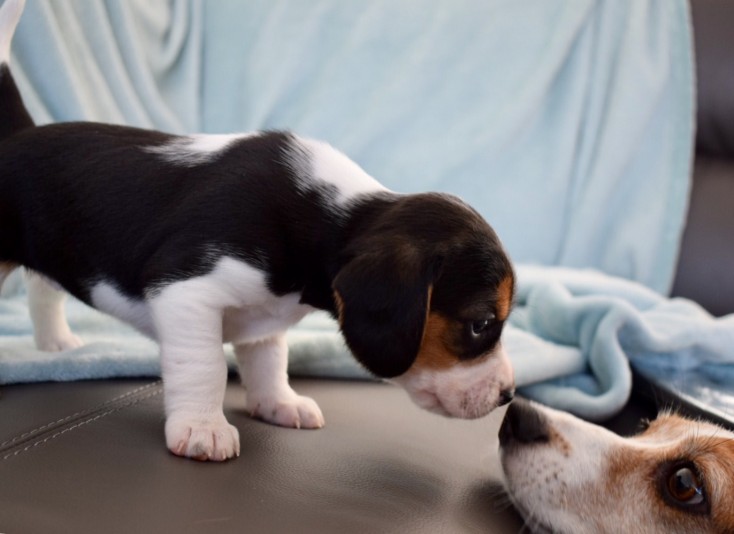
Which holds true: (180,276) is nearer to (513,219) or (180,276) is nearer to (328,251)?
(328,251)

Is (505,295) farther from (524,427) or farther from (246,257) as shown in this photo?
(246,257)

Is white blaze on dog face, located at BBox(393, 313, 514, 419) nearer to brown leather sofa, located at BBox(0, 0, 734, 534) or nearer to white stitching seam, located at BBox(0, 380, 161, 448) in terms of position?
brown leather sofa, located at BBox(0, 0, 734, 534)

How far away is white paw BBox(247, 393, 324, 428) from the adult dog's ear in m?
0.31

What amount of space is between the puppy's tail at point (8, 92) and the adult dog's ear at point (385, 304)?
2.37 ft

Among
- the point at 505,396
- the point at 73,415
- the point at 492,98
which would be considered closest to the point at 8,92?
the point at 73,415

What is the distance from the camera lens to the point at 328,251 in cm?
119

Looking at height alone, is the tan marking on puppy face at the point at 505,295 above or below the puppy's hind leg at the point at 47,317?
above

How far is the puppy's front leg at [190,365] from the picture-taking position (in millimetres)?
1136

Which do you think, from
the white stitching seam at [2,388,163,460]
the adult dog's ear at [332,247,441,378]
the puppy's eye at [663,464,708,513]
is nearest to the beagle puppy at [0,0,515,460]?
the adult dog's ear at [332,247,441,378]

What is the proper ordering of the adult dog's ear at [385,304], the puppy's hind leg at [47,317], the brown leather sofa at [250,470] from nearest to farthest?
the brown leather sofa at [250,470], the adult dog's ear at [385,304], the puppy's hind leg at [47,317]

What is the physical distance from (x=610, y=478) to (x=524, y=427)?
0.47 feet

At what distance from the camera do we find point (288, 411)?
4.40 ft

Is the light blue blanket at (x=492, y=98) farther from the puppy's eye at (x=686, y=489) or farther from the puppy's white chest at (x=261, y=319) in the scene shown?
the puppy's eye at (x=686, y=489)

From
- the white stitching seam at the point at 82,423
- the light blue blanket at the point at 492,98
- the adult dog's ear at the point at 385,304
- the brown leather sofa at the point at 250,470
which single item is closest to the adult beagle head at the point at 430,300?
the adult dog's ear at the point at 385,304
